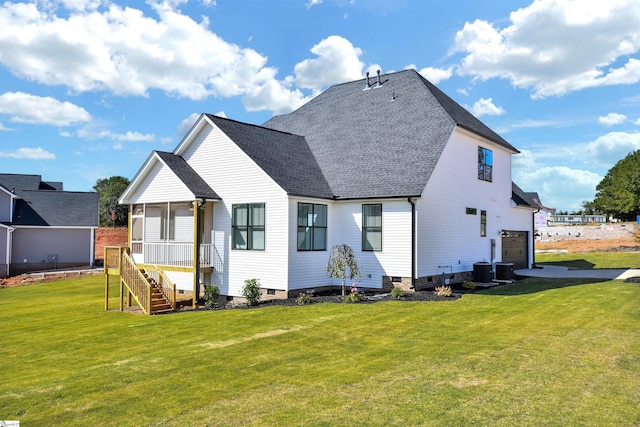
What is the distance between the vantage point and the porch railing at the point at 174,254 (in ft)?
60.7

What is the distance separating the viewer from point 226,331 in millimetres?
12156

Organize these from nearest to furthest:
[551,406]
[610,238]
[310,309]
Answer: [551,406] < [310,309] < [610,238]

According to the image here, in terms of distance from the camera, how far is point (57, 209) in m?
36.9

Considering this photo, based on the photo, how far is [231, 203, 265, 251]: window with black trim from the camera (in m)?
17.7

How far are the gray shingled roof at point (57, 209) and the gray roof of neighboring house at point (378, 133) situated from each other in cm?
1997

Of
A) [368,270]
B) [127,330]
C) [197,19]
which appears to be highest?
[197,19]

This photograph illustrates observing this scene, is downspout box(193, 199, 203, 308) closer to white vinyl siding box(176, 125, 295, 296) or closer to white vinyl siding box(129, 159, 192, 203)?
white vinyl siding box(129, 159, 192, 203)

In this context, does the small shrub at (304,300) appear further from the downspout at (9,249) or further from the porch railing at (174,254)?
the downspout at (9,249)

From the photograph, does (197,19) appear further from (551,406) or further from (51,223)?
(51,223)

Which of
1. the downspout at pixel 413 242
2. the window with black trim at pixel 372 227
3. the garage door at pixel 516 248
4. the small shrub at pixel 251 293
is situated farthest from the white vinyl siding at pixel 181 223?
the garage door at pixel 516 248

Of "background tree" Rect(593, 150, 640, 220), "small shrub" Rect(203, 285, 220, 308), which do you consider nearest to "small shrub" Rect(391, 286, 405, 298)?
"small shrub" Rect(203, 285, 220, 308)

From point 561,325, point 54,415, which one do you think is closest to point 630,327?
point 561,325

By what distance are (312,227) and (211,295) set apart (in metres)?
4.42

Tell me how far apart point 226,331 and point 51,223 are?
29194mm
